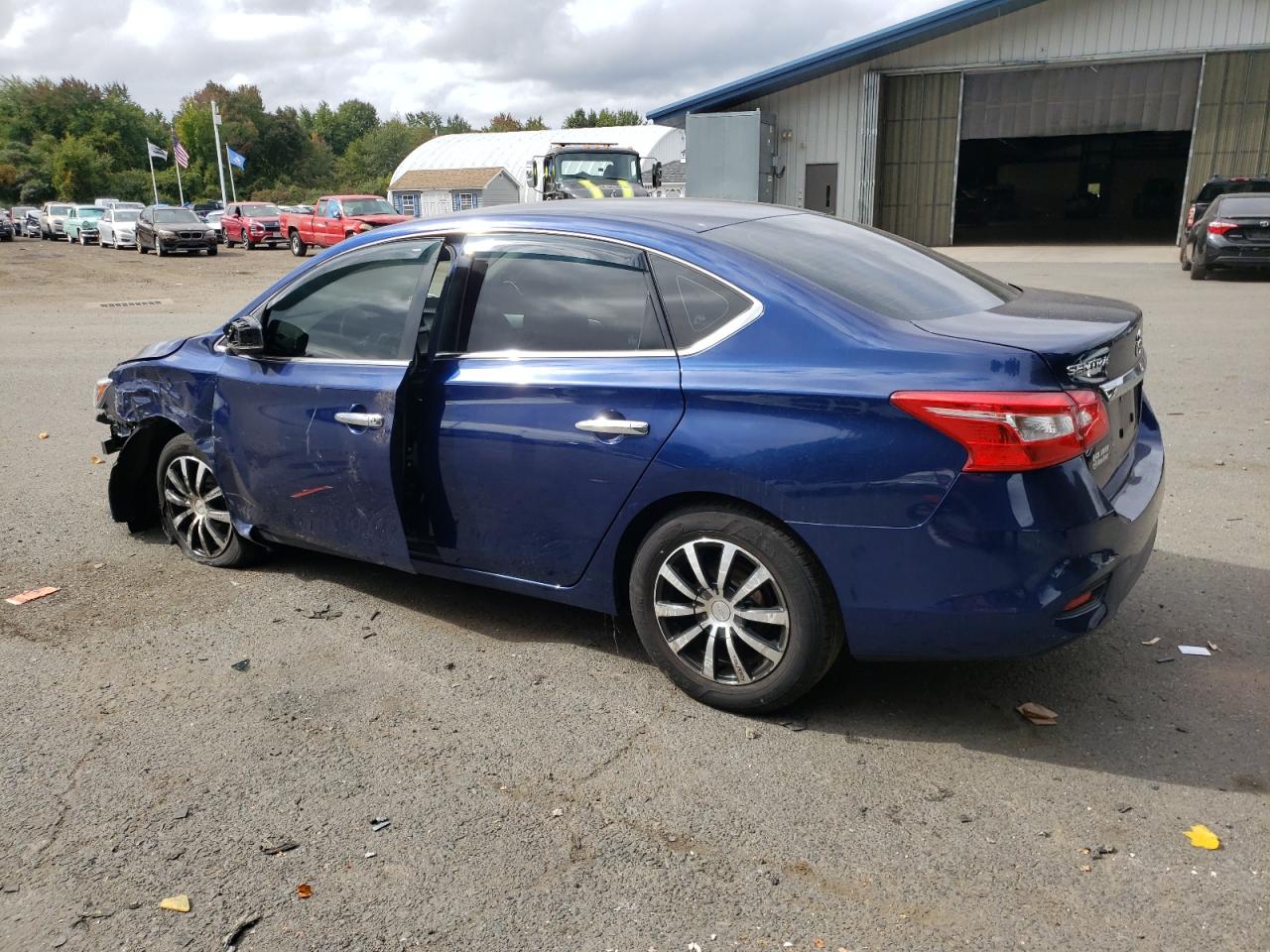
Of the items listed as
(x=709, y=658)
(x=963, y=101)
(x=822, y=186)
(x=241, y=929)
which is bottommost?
(x=241, y=929)

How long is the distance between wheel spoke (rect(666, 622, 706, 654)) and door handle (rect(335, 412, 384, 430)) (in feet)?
4.79

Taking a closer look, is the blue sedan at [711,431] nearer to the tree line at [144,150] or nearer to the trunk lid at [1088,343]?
the trunk lid at [1088,343]

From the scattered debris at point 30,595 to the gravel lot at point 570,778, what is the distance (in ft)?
0.27

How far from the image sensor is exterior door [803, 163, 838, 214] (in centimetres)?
3228

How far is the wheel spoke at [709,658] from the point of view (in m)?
3.63

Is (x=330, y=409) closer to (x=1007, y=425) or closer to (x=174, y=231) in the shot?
(x=1007, y=425)

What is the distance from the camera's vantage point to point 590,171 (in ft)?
80.6

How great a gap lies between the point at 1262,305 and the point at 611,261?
1403cm

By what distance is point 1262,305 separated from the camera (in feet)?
47.9

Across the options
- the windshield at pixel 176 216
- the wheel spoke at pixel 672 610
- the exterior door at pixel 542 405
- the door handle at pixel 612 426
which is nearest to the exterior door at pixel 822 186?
the windshield at pixel 176 216

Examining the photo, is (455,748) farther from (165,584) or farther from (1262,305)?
(1262,305)

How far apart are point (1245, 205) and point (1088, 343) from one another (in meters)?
17.3

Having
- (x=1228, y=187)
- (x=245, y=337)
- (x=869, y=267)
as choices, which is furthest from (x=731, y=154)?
(x=869, y=267)

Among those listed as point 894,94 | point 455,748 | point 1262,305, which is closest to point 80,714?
point 455,748
